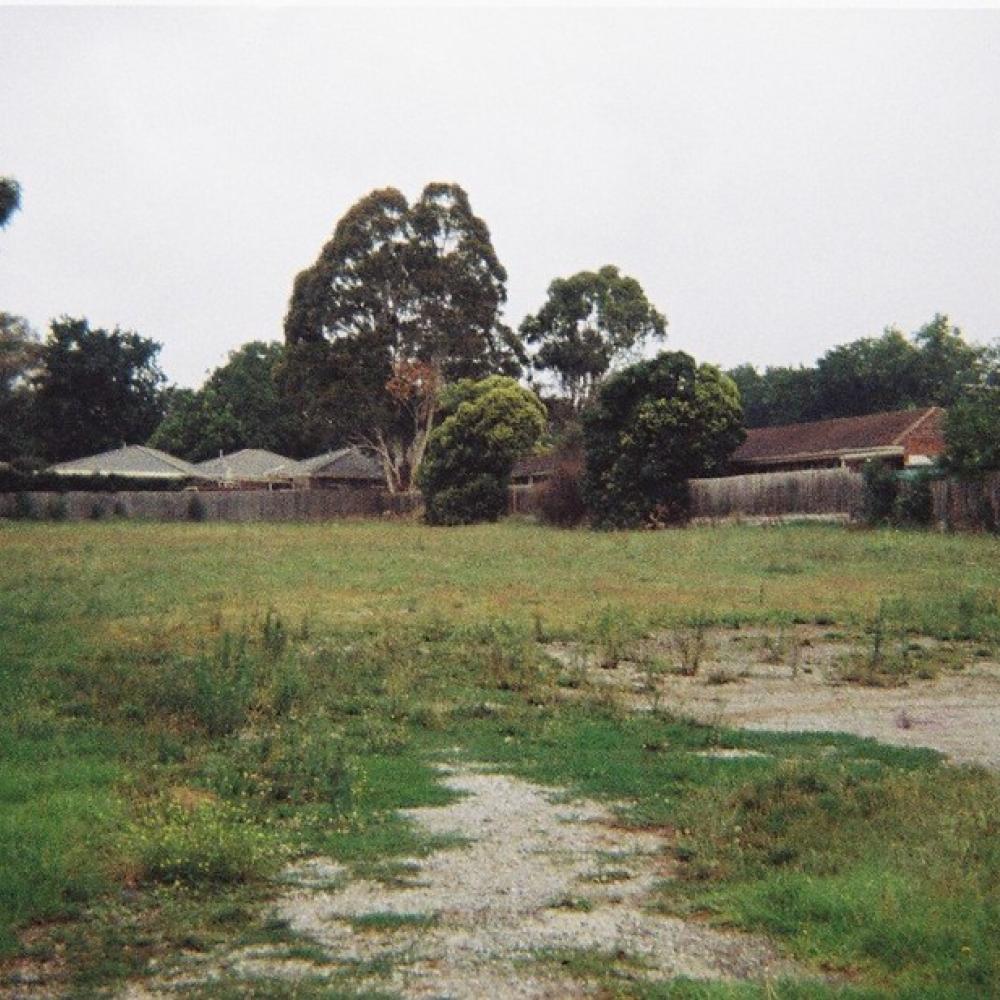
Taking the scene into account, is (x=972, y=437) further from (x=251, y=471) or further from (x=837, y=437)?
(x=251, y=471)

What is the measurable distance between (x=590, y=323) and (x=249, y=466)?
23223 millimetres

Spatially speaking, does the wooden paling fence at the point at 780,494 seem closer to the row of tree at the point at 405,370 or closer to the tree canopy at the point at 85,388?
the row of tree at the point at 405,370

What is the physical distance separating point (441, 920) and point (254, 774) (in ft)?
10.7

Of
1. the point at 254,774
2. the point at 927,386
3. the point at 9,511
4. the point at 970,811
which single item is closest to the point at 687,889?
the point at 970,811

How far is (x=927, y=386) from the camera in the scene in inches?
2980

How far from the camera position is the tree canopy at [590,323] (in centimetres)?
7769

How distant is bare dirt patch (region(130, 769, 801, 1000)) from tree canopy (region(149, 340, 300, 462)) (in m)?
87.2

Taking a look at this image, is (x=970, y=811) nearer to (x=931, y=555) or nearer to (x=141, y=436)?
(x=931, y=555)

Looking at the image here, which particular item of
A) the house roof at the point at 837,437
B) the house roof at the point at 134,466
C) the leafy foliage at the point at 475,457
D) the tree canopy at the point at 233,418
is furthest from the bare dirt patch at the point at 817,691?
the tree canopy at the point at 233,418

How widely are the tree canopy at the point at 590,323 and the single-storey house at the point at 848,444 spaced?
77.4 feet

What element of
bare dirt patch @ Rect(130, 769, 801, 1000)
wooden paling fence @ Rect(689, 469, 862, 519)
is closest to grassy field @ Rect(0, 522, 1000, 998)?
bare dirt patch @ Rect(130, 769, 801, 1000)

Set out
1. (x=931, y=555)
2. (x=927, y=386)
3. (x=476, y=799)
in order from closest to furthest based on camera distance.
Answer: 1. (x=476, y=799)
2. (x=931, y=555)
3. (x=927, y=386)

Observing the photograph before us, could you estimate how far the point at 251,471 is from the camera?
80.7 metres

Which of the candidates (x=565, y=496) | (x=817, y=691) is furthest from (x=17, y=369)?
(x=817, y=691)
